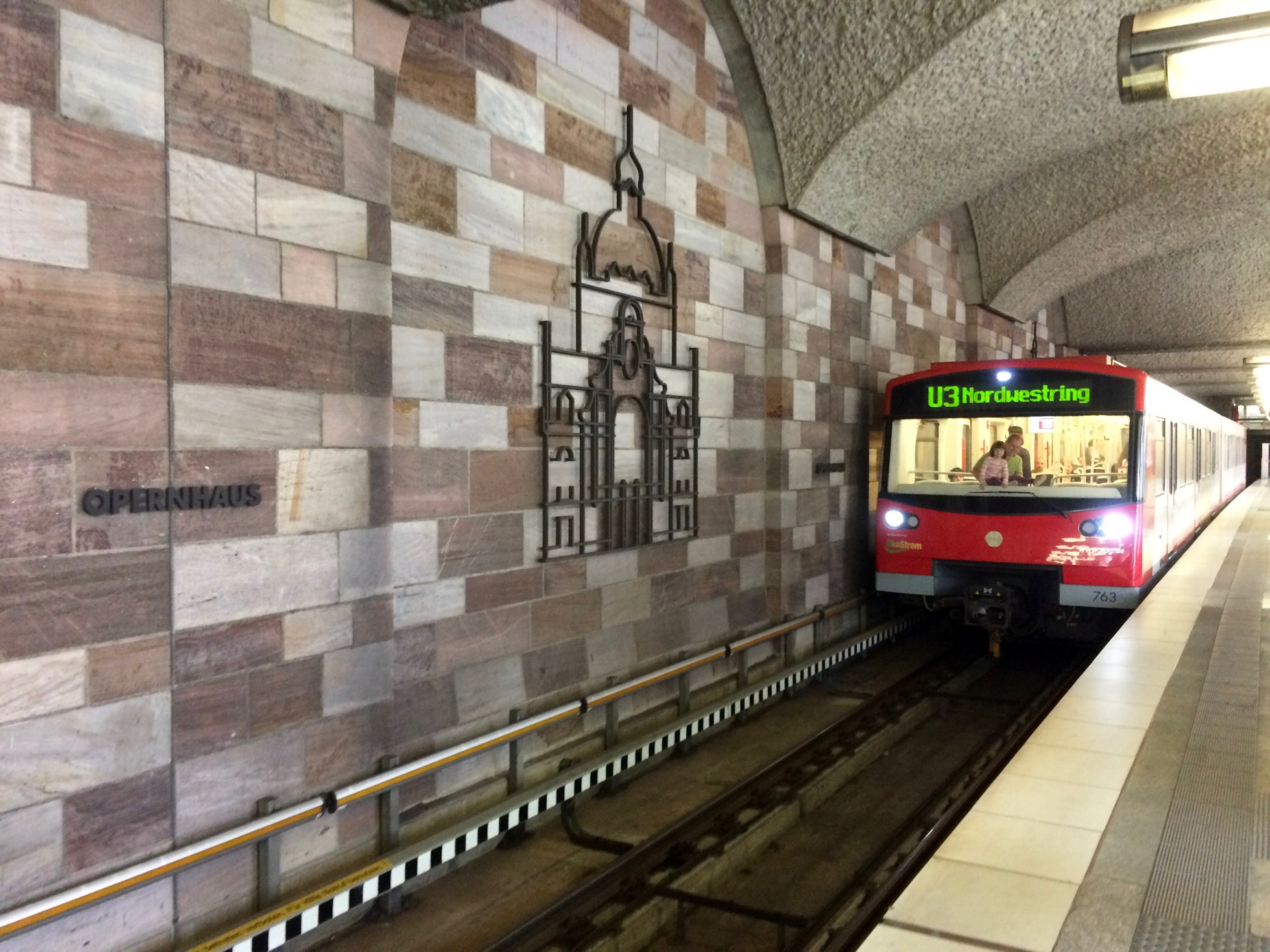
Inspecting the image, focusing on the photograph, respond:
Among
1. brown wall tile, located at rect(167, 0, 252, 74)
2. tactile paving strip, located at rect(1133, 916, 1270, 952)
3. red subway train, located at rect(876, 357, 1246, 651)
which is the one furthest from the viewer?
red subway train, located at rect(876, 357, 1246, 651)

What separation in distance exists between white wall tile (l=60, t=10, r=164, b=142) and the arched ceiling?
441 cm

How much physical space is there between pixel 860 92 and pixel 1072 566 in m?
3.74

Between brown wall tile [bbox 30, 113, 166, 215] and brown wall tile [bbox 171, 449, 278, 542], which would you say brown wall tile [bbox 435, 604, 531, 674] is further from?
brown wall tile [bbox 30, 113, 166, 215]

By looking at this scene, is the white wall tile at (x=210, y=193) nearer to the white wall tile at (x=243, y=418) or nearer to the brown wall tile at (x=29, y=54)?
the brown wall tile at (x=29, y=54)

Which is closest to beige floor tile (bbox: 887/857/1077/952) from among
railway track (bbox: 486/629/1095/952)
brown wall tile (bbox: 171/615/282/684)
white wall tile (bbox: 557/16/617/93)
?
railway track (bbox: 486/629/1095/952)

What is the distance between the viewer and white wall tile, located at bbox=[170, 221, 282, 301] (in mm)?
3205

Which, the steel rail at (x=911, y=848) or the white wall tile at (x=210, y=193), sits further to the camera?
the steel rail at (x=911, y=848)

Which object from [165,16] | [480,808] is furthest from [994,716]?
[165,16]

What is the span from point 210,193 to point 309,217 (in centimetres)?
39

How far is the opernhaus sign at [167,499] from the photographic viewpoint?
3008 millimetres

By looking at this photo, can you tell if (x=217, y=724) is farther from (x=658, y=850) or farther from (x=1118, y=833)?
(x=1118, y=833)

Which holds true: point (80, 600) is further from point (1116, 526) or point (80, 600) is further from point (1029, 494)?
point (1116, 526)

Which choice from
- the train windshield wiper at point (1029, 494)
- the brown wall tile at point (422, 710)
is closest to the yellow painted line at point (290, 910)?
the brown wall tile at point (422, 710)

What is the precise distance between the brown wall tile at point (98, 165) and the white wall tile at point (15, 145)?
2 centimetres
